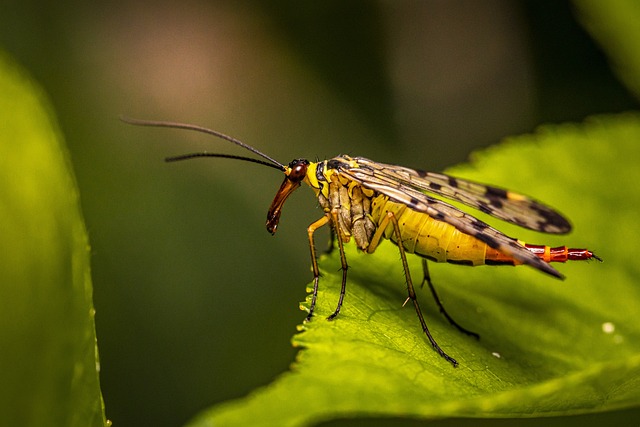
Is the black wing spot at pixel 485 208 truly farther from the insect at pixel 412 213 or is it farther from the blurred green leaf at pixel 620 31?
the blurred green leaf at pixel 620 31

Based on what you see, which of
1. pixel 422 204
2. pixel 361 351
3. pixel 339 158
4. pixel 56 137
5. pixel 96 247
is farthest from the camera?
pixel 96 247

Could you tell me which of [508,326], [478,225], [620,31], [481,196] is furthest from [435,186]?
[620,31]

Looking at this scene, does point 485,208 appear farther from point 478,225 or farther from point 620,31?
point 620,31

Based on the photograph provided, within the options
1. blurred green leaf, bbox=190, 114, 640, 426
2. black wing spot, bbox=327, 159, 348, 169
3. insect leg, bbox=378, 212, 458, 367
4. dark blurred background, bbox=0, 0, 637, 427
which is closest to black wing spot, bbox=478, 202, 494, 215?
blurred green leaf, bbox=190, 114, 640, 426

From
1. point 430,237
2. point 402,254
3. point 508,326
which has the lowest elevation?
point 508,326

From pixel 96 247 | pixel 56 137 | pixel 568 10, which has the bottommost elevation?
pixel 96 247

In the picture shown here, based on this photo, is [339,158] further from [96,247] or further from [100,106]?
[100,106]

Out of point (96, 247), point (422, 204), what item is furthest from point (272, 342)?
point (422, 204)
